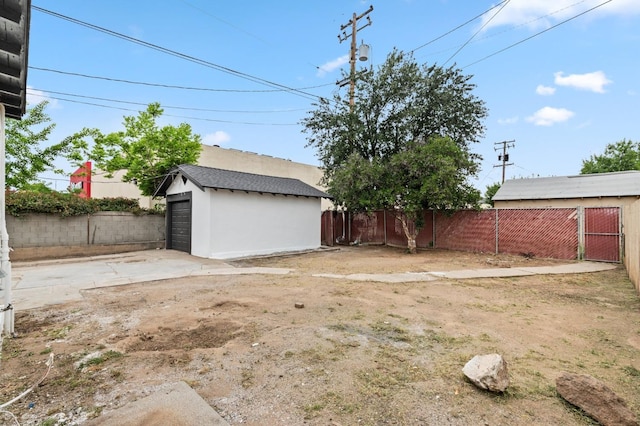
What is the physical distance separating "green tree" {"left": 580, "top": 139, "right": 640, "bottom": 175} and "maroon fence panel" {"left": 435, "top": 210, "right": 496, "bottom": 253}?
26.7 m

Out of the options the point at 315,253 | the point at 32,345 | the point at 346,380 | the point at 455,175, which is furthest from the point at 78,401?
the point at 455,175

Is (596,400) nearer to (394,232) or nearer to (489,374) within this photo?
(489,374)

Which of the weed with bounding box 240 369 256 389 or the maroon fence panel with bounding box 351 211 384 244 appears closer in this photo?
the weed with bounding box 240 369 256 389

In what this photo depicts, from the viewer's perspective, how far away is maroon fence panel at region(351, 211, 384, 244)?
16.3 meters

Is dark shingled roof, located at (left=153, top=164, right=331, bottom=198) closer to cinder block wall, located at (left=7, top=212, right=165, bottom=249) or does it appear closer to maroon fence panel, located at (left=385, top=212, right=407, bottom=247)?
cinder block wall, located at (left=7, top=212, right=165, bottom=249)

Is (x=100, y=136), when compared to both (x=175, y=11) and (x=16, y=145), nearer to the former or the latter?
(x=16, y=145)

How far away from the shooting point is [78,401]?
238cm

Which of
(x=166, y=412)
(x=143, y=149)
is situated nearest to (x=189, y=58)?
(x=143, y=149)

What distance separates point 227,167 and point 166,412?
71.6ft

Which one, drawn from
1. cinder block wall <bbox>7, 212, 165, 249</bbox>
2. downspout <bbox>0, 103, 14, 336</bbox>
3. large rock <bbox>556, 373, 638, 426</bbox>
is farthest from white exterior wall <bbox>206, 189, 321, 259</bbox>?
large rock <bbox>556, 373, 638, 426</bbox>

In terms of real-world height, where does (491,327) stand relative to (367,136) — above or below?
below

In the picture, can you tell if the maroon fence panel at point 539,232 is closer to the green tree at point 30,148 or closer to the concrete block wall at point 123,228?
the concrete block wall at point 123,228

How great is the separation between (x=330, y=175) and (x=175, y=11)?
9.96 metres

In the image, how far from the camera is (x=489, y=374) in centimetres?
245
